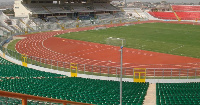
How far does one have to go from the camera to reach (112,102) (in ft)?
34.8

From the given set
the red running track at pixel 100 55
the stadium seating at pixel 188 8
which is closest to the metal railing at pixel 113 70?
the red running track at pixel 100 55

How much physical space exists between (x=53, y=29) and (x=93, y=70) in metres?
35.6

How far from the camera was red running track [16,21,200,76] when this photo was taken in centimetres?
2427

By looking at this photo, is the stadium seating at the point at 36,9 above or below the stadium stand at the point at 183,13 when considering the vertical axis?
above

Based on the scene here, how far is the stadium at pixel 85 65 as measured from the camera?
11.2 metres

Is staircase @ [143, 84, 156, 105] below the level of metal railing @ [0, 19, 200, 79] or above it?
above

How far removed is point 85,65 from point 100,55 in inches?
327

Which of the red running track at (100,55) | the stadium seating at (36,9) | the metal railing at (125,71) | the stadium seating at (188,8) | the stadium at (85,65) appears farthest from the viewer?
the stadium seating at (188,8)

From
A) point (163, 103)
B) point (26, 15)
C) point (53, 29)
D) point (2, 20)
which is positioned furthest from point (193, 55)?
point (26, 15)

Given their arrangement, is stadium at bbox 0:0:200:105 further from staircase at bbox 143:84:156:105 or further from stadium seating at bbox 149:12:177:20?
stadium seating at bbox 149:12:177:20

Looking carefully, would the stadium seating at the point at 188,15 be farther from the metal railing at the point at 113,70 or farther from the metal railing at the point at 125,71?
the metal railing at the point at 125,71

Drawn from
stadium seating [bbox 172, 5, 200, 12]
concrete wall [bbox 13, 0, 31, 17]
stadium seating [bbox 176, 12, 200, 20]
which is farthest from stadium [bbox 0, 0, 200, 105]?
stadium seating [bbox 172, 5, 200, 12]

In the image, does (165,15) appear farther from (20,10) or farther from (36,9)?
(20,10)

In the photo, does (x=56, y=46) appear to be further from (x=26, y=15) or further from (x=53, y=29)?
(x=26, y=15)
